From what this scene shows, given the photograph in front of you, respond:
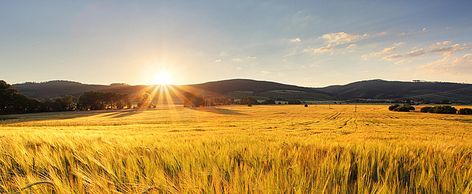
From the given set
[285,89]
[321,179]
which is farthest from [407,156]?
[285,89]

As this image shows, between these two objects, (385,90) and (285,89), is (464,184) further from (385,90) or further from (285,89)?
(385,90)

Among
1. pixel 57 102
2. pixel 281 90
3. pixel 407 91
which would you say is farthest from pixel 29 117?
pixel 407 91

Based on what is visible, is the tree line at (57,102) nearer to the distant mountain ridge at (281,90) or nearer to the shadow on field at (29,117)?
the shadow on field at (29,117)

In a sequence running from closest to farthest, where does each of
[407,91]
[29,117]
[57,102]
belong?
[29,117]
[57,102]
[407,91]

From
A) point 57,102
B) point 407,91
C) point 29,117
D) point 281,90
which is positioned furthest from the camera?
point 407,91

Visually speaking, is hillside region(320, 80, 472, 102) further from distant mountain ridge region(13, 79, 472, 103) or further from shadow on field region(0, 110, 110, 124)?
shadow on field region(0, 110, 110, 124)

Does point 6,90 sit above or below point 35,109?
above

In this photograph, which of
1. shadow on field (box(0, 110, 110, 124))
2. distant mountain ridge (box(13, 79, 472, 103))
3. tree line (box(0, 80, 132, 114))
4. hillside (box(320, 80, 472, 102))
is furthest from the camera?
hillside (box(320, 80, 472, 102))

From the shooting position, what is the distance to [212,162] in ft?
8.13

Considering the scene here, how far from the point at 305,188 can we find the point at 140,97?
112466mm

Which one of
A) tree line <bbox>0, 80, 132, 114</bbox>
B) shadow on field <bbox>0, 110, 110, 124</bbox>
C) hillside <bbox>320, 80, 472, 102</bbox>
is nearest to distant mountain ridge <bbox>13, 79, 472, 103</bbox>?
hillside <bbox>320, 80, 472, 102</bbox>

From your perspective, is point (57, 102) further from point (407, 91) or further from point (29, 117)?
point (407, 91)

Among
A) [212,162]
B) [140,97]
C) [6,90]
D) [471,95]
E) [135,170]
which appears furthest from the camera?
[471,95]

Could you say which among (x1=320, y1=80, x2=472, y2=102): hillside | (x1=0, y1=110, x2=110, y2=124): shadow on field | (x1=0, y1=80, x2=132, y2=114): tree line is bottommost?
(x1=0, y1=110, x2=110, y2=124): shadow on field
